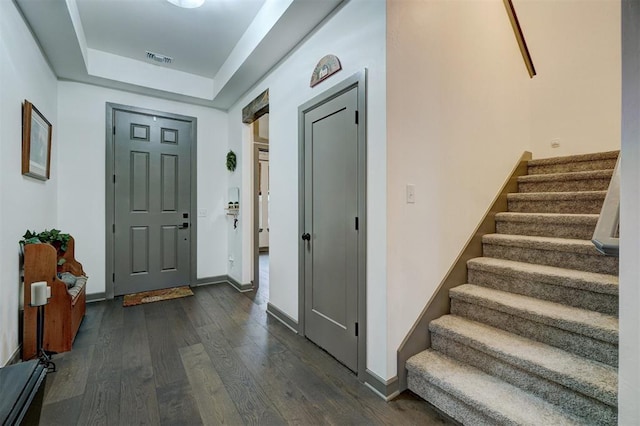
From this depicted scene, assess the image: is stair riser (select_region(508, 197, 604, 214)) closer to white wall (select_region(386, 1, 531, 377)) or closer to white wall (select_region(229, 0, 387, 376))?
white wall (select_region(386, 1, 531, 377))

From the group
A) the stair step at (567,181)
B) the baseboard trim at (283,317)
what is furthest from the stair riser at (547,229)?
the baseboard trim at (283,317)

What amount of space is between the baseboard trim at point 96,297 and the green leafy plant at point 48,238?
109cm

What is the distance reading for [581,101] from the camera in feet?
11.3

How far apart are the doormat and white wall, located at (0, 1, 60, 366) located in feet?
4.30

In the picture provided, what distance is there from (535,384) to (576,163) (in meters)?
2.32

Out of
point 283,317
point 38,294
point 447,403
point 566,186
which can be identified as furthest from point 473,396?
point 38,294

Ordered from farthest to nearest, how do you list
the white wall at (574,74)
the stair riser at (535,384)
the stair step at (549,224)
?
the white wall at (574,74) → the stair step at (549,224) → the stair riser at (535,384)

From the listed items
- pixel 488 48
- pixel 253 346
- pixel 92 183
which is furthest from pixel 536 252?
pixel 92 183

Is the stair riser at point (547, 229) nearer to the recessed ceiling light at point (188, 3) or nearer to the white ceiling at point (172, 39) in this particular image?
the white ceiling at point (172, 39)

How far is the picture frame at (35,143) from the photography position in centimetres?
235

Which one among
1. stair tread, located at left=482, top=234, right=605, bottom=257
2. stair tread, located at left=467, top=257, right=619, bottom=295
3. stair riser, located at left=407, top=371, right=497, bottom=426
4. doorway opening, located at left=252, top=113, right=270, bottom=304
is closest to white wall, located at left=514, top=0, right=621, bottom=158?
stair tread, located at left=482, top=234, right=605, bottom=257

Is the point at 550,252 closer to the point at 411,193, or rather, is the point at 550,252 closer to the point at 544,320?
the point at 544,320

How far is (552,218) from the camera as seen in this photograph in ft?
7.73

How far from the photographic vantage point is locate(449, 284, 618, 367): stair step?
1562mm
